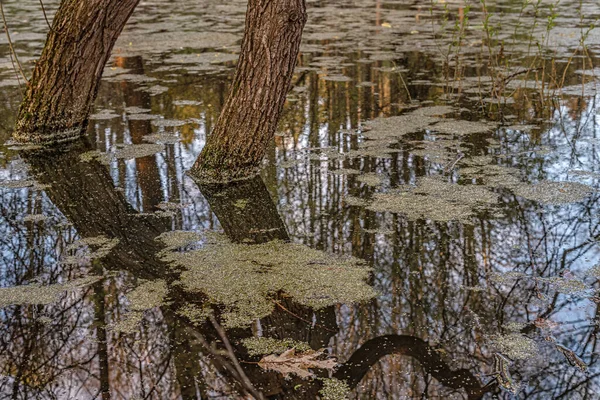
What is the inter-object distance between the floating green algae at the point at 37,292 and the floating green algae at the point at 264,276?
0.39 meters

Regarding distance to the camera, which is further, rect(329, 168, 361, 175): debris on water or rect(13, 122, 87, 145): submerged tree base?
rect(13, 122, 87, 145): submerged tree base

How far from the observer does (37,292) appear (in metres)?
2.65

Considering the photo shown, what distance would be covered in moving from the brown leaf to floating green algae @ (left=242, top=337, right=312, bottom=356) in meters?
0.03

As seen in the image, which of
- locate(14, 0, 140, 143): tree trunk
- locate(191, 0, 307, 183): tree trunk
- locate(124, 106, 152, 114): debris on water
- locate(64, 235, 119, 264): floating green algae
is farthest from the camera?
locate(124, 106, 152, 114): debris on water

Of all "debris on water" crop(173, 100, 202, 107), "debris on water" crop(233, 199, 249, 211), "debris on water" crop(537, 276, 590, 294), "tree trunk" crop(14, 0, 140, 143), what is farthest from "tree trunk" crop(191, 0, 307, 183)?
"debris on water" crop(537, 276, 590, 294)

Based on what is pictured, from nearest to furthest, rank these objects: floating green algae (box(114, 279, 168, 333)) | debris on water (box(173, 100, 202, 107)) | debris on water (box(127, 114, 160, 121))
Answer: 1. floating green algae (box(114, 279, 168, 333))
2. debris on water (box(127, 114, 160, 121))
3. debris on water (box(173, 100, 202, 107))

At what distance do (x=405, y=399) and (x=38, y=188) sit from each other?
9.03 ft

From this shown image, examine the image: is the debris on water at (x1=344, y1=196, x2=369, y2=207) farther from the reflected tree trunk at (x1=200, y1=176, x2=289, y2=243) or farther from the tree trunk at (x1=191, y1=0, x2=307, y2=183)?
the tree trunk at (x1=191, y1=0, x2=307, y2=183)

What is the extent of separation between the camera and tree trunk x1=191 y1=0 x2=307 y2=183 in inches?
150

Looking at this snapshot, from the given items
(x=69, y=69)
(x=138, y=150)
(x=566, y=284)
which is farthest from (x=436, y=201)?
(x=69, y=69)

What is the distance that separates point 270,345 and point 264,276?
0.53m

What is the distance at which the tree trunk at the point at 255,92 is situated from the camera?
380 centimetres

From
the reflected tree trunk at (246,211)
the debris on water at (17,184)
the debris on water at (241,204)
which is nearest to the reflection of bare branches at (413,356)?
the reflected tree trunk at (246,211)

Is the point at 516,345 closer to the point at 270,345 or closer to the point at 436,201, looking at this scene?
the point at 270,345
